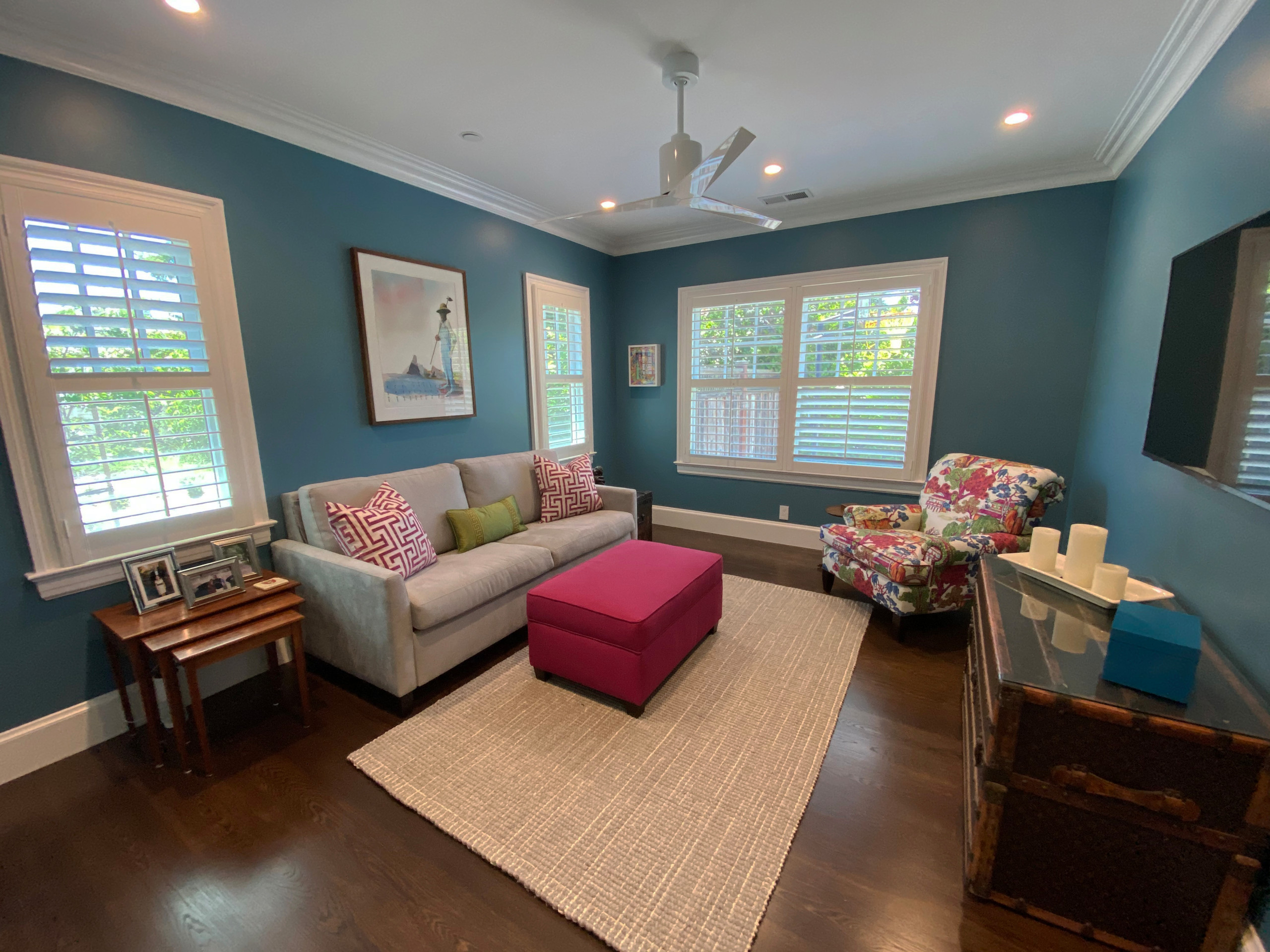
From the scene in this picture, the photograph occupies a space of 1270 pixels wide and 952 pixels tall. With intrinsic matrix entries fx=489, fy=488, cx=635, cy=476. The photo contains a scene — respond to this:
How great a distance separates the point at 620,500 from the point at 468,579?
1.55 m

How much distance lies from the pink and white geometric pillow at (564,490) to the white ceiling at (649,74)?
1894 mm

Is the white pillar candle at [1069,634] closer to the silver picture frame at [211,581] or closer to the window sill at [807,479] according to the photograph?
the window sill at [807,479]

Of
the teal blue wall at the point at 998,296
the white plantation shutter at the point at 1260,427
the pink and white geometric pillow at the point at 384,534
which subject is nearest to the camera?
the white plantation shutter at the point at 1260,427

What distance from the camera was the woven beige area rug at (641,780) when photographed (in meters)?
Result: 1.33

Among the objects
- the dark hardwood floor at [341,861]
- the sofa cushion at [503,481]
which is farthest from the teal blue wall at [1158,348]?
the sofa cushion at [503,481]

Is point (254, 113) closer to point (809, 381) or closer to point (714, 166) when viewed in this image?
point (714, 166)

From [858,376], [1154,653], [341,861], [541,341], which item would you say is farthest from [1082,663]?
[541,341]

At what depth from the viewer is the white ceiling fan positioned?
1.88m

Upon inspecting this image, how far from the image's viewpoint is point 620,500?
368cm

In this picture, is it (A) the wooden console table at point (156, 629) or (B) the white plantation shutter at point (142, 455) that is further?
(B) the white plantation shutter at point (142, 455)

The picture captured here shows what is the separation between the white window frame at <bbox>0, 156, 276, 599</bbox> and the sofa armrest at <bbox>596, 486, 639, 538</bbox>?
7.14 feet

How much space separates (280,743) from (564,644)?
116 centimetres

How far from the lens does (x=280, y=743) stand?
76.4 inches

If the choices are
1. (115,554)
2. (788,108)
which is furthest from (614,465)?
(115,554)
